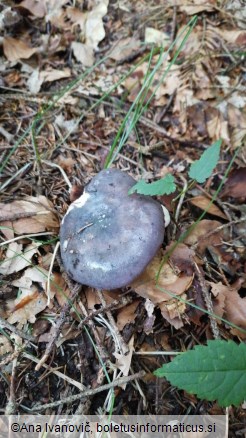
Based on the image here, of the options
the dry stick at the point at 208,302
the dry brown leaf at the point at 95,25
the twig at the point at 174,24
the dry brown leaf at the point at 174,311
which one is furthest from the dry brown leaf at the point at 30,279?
the twig at the point at 174,24

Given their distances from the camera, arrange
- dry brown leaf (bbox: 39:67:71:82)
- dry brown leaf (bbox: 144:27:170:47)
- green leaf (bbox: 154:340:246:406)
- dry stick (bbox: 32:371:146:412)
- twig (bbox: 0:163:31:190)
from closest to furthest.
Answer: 1. green leaf (bbox: 154:340:246:406)
2. dry stick (bbox: 32:371:146:412)
3. twig (bbox: 0:163:31:190)
4. dry brown leaf (bbox: 39:67:71:82)
5. dry brown leaf (bbox: 144:27:170:47)

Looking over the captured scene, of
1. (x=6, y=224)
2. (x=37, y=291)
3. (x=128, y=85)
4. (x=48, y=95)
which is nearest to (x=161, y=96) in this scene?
(x=128, y=85)

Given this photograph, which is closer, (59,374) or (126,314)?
(59,374)

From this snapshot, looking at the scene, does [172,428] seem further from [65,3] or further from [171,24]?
[65,3]

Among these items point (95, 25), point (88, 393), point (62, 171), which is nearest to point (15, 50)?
point (95, 25)

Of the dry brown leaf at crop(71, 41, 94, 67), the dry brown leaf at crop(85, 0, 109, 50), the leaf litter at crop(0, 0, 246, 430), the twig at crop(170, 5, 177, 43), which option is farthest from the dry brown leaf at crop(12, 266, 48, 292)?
the twig at crop(170, 5, 177, 43)

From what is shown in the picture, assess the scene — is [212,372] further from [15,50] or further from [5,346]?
[15,50]

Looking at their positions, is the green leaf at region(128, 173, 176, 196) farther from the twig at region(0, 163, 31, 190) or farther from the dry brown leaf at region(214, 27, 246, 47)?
the dry brown leaf at region(214, 27, 246, 47)
